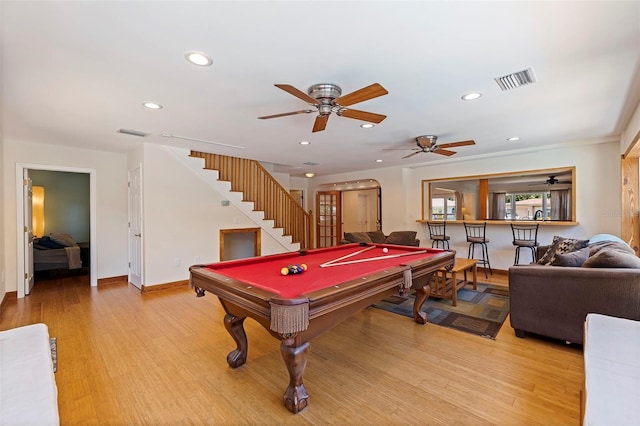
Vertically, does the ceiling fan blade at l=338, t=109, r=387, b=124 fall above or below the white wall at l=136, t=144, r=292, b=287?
above

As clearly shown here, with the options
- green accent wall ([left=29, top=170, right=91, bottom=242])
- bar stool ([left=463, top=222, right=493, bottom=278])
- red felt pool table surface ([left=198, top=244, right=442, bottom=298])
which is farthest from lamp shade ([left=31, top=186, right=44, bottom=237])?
bar stool ([left=463, top=222, right=493, bottom=278])

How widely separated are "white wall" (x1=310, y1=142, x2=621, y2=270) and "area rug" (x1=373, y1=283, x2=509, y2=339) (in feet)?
5.38

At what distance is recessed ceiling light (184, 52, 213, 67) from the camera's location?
6.61 ft

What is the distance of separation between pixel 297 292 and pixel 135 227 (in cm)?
440

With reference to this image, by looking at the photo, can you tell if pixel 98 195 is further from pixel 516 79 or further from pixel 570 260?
pixel 570 260

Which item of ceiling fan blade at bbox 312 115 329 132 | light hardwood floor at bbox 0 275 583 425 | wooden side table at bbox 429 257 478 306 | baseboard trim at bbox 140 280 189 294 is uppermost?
ceiling fan blade at bbox 312 115 329 132

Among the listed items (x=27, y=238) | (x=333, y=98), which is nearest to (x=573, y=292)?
(x=333, y=98)

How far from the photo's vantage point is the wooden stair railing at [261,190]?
5680mm

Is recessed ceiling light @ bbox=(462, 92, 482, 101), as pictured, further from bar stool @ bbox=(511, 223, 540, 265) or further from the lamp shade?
the lamp shade

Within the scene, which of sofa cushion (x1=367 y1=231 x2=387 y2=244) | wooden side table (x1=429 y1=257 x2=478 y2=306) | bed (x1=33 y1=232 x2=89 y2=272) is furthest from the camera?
sofa cushion (x1=367 y1=231 x2=387 y2=244)

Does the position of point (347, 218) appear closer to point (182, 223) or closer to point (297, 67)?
point (182, 223)

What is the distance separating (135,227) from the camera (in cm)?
500

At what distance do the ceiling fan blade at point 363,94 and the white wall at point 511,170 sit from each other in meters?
4.51

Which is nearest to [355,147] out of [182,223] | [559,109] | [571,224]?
[559,109]
